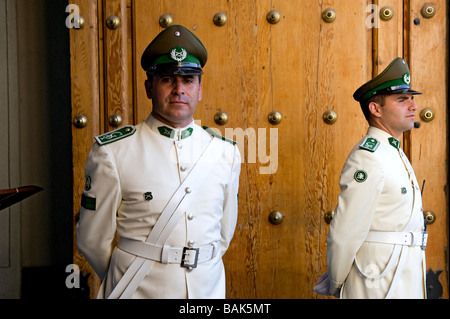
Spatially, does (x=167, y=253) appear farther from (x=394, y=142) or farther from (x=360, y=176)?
(x=394, y=142)

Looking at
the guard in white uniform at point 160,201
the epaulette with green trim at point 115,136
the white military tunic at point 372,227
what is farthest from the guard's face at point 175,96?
the white military tunic at point 372,227

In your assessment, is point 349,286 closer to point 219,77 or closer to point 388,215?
point 388,215

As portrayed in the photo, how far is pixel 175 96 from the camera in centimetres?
158

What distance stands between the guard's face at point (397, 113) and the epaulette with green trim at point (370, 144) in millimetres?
92

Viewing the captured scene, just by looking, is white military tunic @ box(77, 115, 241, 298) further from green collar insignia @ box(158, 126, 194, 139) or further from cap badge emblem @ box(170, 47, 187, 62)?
cap badge emblem @ box(170, 47, 187, 62)

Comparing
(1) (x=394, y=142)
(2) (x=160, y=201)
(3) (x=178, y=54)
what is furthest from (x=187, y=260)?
(1) (x=394, y=142)

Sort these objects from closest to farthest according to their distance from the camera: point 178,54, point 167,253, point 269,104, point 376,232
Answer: point 167,253, point 178,54, point 376,232, point 269,104

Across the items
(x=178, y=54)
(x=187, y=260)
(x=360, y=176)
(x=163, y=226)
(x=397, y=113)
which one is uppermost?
(x=178, y=54)

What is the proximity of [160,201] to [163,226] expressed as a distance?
0.24 ft

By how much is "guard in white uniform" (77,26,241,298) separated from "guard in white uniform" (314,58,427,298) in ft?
1.32

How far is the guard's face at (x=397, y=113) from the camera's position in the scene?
185 cm

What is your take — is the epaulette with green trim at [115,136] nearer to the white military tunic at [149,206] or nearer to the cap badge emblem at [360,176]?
the white military tunic at [149,206]

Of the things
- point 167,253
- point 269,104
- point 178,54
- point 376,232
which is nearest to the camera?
point 167,253

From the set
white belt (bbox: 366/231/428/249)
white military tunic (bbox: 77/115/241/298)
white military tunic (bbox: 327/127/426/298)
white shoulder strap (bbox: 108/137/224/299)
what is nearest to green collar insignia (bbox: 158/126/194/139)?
white military tunic (bbox: 77/115/241/298)
